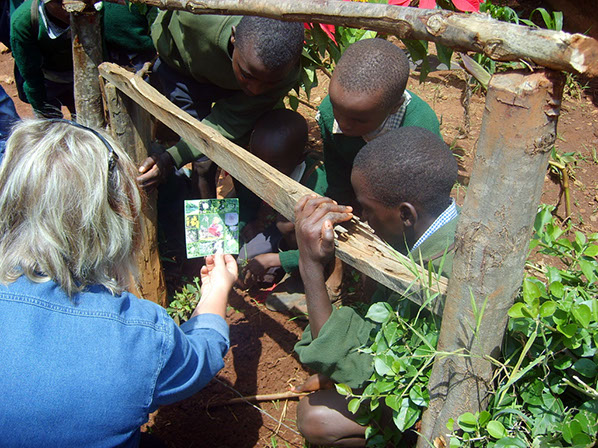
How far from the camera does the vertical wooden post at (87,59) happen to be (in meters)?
2.28

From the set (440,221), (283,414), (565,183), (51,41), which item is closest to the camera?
(440,221)

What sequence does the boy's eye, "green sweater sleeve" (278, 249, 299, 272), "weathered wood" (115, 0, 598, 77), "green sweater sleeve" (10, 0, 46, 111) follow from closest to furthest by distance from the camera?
"weathered wood" (115, 0, 598, 77), the boy's eye, "green sweater sleeve" (10, 0, 46, 111), "green sweater sleeve" (278, 249, 299, 272)

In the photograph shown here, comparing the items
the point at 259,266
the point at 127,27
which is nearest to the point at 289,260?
the point at 259,266

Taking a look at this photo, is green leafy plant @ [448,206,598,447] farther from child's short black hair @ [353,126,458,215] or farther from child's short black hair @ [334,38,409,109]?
child's short black hair @ [334,38,409,109]

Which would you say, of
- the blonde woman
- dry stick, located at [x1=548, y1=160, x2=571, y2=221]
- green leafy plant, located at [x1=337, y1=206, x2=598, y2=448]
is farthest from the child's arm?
dry stick, located at [x1=548, y1=160, x2=571, y2=221]

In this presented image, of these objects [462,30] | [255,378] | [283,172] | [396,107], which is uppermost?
[462,30]

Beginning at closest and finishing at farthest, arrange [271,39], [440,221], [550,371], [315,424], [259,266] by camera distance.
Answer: [550,371]
[440,221]
[315,424]
[271,39]
[259,266]

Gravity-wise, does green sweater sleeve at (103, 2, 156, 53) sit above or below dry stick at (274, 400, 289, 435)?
above

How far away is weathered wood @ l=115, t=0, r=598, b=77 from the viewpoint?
94 centimetres

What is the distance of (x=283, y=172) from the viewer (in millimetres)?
3104

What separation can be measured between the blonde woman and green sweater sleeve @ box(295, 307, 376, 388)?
50 centimetres

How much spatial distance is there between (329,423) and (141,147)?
1.63 metres

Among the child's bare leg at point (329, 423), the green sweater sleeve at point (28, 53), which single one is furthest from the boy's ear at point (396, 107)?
the green sweater sleeve at point (28, 53)

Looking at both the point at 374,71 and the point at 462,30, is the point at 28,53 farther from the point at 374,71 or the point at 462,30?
the point at 462,30
